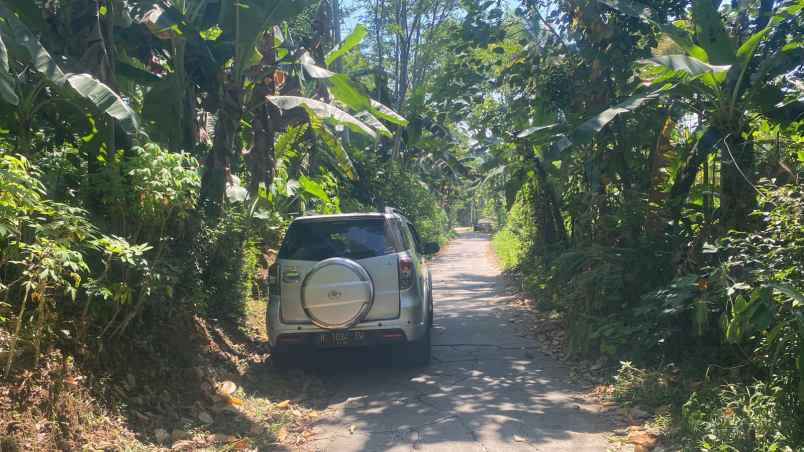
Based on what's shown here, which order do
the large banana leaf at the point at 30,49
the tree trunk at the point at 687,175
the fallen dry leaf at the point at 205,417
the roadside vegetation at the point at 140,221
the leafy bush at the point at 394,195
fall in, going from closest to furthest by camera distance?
the roadside vegetation at the point at 140,221 → the large banana leaf at the point at 30,49 → the fallen dry leaf at the point at 205,417 → the tree trunk at the point at 687,175 → the leafy bush at the point at 394,195

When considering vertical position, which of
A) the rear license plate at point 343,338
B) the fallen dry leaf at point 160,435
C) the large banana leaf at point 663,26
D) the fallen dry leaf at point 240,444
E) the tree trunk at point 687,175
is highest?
→ the large banana leaf at point 663,26

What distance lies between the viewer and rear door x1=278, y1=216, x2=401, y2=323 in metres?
7.27

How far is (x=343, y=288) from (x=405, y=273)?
73cm

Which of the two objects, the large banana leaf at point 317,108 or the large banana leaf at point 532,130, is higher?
the large banana leaf at point 317,108

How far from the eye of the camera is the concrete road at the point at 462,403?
18.0 feet

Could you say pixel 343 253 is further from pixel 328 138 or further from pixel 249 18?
pixel 249 18

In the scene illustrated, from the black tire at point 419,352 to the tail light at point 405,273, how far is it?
0.74 m

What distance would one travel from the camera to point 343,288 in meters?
7.06

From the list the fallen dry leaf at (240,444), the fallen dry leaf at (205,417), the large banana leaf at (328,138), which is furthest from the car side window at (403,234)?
the fallen dry leaf at (240,444)

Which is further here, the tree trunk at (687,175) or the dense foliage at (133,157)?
the tree trunk at (687,175)

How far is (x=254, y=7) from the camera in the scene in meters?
8.68

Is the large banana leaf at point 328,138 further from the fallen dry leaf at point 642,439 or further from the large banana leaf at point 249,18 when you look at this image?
the fallen dry leaf at point 642,439

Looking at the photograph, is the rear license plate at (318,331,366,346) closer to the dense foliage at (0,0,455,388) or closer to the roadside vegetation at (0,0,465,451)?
the roadside vegetation at (0,0,465,451)

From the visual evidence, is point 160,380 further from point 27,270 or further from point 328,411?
point 27,270
